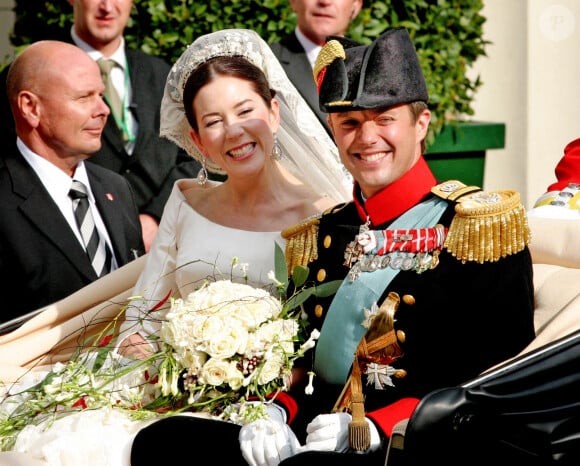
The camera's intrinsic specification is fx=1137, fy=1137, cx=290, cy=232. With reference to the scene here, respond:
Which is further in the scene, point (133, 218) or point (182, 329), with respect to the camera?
point (133, 218)

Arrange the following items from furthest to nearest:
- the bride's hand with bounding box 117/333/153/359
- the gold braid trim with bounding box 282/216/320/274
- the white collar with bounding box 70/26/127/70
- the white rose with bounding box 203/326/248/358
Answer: the white collar with bounding box 70/26/127/70 < the bride's hand with bounding box 117/333/153/359 < the gold braid trim with bounding box 282/216/320/274 < the white rose with bounding box 203/326/248/358

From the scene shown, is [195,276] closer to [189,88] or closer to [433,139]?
[189,88]

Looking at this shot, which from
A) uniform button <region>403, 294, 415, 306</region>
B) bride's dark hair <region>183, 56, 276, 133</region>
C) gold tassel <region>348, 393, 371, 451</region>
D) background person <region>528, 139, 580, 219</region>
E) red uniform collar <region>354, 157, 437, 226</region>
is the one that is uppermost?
bride's dark hair <region>183, 56, 276, 133</region>

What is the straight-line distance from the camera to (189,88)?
150 inches

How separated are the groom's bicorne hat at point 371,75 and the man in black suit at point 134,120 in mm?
2496

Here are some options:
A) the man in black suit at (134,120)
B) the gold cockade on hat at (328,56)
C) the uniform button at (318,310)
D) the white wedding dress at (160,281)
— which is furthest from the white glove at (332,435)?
the man in black suit at (134,120)

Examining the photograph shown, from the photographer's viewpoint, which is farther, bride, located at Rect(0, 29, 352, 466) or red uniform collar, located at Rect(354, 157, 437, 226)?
bride, located at Rect(0, 29, 352, 466)

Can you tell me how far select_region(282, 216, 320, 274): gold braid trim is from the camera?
10.8 feet

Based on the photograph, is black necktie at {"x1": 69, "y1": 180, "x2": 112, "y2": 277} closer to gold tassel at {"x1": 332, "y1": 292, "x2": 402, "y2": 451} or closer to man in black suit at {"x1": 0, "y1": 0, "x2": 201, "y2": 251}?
man in black suit at {"x1": 0, "y1": 0, "x2": 201, "y2": 251}

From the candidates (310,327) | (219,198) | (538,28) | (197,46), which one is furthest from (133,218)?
(538,28)

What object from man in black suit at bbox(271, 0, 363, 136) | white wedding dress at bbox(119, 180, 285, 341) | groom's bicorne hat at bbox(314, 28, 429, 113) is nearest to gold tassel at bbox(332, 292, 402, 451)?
groom's bicorne hat at bbox(314, 28, 429, 113)

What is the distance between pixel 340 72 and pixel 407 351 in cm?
76

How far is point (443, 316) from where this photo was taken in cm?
288

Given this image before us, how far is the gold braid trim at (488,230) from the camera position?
2834 mm
